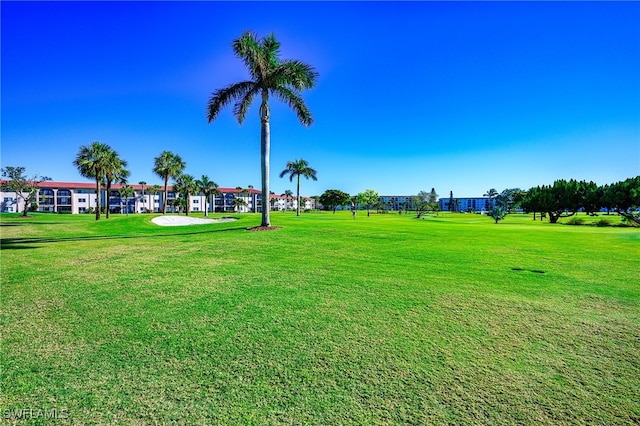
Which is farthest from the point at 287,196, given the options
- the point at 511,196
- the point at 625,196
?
the point at 625,196

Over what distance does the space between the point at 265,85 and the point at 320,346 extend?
19521mm

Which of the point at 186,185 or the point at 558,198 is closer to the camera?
the point at 558,198

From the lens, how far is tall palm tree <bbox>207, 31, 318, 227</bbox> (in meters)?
19.8

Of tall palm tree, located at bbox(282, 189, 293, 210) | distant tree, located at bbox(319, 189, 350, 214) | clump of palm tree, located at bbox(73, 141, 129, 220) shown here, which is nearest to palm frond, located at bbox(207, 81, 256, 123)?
clump of palm tree, located at bbox(73, 141, 129, 220)

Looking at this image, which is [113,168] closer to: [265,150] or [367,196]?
[265,150]

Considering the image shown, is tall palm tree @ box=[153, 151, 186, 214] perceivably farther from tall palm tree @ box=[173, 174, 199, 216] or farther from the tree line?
the tree line

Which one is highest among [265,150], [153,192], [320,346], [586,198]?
[153,192]

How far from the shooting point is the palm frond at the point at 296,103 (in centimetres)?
2095

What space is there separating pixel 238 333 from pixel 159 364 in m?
1.16

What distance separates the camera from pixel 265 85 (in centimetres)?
2052

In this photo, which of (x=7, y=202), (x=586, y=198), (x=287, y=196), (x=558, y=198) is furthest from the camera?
(x=287, y=196)

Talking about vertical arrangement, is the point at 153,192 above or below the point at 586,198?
above

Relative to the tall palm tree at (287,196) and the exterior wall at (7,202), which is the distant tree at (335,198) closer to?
the tall palm tree at (287,196)

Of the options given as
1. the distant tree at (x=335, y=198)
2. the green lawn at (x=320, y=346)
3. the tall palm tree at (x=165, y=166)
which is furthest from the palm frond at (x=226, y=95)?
the distant tree at (x=335, y=198)
